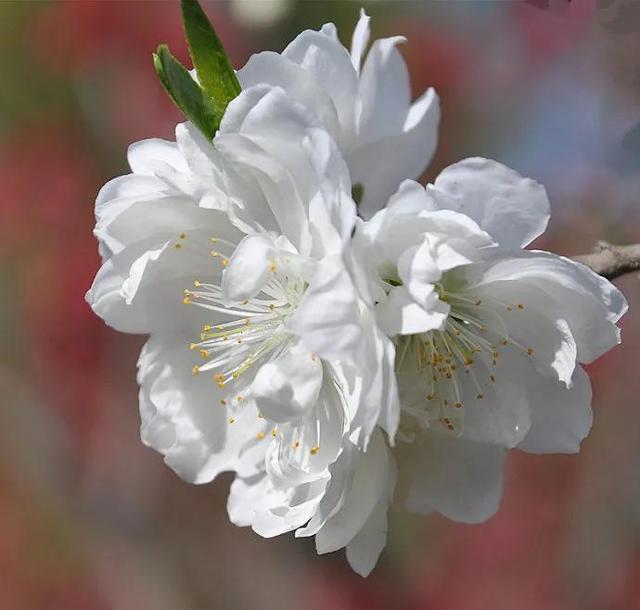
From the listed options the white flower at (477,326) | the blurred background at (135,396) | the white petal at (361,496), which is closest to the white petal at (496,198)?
the white flower at (477,326)

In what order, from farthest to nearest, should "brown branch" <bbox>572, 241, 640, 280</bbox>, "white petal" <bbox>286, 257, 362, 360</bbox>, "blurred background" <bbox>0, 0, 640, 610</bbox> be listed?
"blurred background" <bbox>0, 0, 640, 610</bbox> → "brown branch" <bbox>572, 241, 640, 280</bbox> → "white petal" <bbox>286, 257, 362, 360</bbox>

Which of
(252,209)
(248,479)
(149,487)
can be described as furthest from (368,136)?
(149,487)

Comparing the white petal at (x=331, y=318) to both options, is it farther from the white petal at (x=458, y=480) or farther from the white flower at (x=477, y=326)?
the white petal at (x=458, y=480)

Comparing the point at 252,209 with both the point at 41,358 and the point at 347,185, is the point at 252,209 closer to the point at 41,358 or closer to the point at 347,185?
the point at 347,185

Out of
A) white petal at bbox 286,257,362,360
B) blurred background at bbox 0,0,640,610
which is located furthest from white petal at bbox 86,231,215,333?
blurred background at bbox 0,0,640,610

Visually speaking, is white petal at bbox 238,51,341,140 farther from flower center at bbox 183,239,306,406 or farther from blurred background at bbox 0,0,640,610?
blurred background at bbox 0,0,640,610

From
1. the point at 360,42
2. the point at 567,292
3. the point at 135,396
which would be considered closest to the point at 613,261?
the point at 567,292
